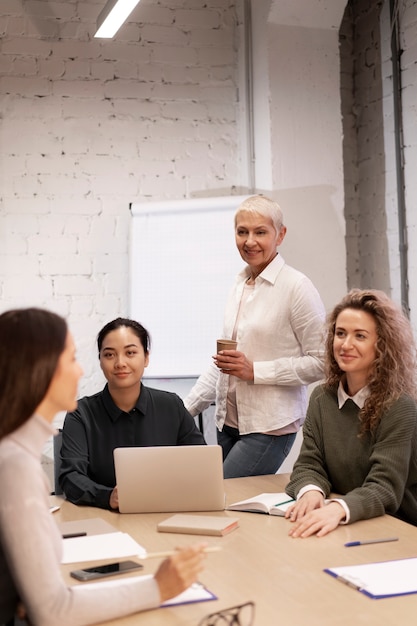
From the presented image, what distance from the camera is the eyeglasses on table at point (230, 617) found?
4.25ft

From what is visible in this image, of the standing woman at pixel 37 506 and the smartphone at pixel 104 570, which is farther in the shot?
the smartphone at pixel 104 570

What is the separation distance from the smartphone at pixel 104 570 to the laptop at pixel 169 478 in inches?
18.1

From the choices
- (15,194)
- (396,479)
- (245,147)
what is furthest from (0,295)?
Answer: (396,479)

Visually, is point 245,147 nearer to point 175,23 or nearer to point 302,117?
point 302,117

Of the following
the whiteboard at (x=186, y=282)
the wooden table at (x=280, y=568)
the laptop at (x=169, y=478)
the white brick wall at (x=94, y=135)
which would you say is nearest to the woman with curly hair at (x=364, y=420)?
the wooden table at (x=280, y=568)

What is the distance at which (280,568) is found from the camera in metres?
1.63

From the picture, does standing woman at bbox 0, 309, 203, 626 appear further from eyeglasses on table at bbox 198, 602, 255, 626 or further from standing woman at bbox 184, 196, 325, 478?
standing woman at bbox 184, 196, 325, 478

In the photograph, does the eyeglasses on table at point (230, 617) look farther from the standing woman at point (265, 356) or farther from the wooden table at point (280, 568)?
the standing woman at point (265, 356)

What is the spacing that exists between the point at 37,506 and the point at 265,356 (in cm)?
169

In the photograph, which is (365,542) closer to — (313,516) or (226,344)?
(313,516)

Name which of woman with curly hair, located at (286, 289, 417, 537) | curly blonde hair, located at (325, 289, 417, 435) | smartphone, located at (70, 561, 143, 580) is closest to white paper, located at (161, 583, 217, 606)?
smartphone, located at (70, 561, 143, 580)

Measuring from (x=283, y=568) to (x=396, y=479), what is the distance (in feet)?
1.97

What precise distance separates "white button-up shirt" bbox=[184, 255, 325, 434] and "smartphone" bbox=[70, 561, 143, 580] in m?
1.20

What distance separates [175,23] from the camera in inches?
157
